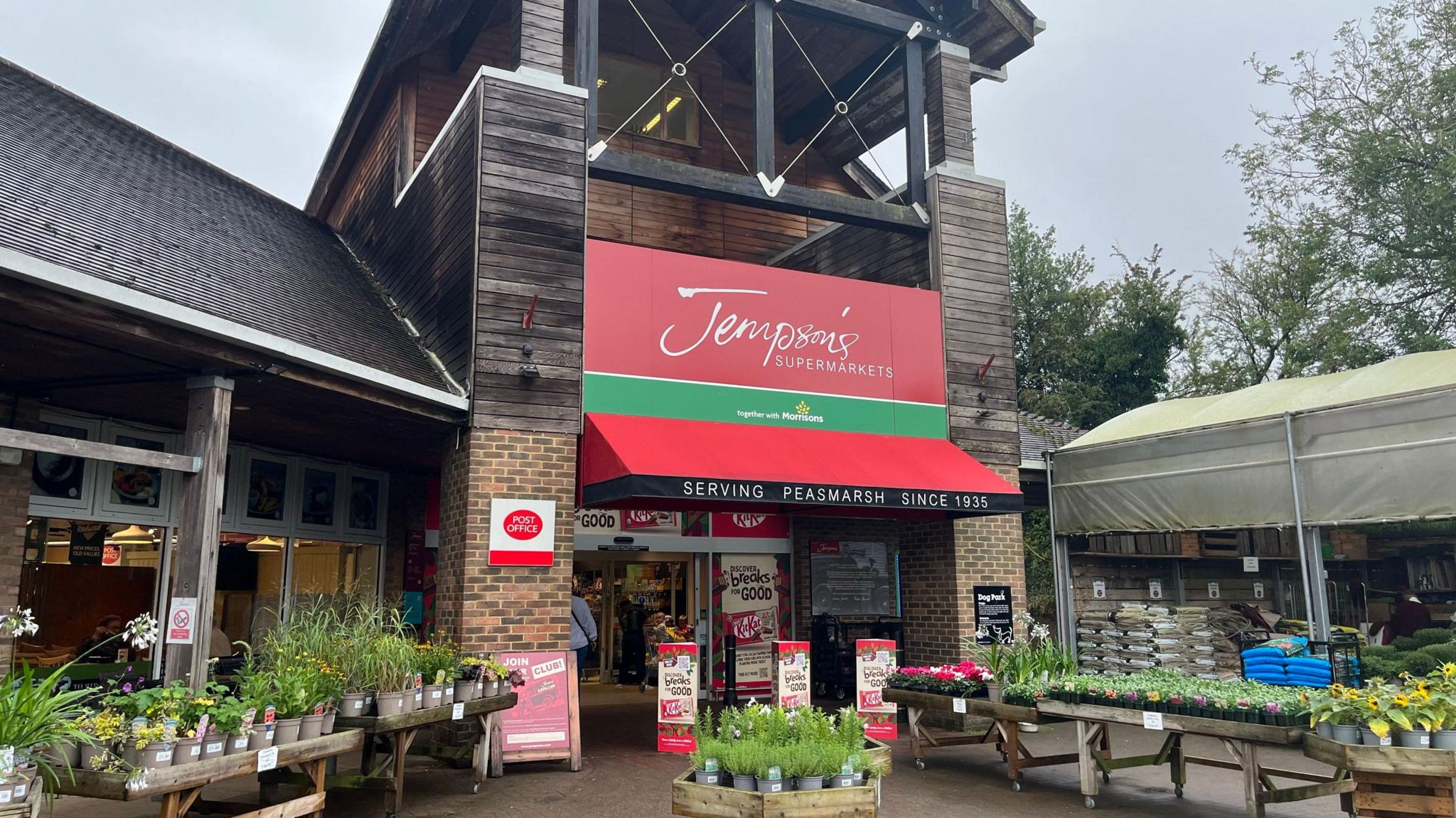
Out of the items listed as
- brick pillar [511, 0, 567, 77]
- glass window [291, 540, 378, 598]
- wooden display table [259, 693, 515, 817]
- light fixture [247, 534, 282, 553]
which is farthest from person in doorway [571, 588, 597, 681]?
brick pillar [511, 0, 567, 77]

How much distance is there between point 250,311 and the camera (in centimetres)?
705

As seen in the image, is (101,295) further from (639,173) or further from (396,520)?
(396,520)

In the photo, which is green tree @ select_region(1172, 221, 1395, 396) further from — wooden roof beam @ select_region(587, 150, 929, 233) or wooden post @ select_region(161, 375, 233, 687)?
wooden post @ select_region(161, 375, 233, 687)

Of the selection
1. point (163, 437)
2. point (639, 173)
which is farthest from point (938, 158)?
point (163, 437)

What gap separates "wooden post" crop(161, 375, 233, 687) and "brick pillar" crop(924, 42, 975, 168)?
8.22 meters

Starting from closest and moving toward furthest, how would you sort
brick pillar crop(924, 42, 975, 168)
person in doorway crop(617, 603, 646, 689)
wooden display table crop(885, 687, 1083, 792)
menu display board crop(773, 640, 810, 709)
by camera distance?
1. wooden display table crop(885, 687, 1083, 792)
2. menu display board crop(773, 640, 810, 709)
3. brick pillar crop(924, 42, 975, 168)
4. person in doorway crop(617, 603, 646, 689)

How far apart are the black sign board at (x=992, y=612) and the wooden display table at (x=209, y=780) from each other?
22.2 ft

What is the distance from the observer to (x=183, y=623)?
6227mm

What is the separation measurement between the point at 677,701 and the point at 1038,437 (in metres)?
9.37

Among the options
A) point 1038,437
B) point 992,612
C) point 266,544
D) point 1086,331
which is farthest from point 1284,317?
point 266,544

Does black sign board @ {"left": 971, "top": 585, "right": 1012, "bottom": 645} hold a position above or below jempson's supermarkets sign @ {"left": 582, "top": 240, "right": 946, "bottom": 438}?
below

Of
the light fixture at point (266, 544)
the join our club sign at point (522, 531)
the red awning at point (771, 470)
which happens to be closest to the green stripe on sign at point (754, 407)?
the red awning at point (771, 470)

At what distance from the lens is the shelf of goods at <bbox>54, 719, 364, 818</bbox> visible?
4.55 metres

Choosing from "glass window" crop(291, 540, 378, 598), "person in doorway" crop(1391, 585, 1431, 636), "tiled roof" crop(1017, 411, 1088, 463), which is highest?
"tiled roof" crop(1017, 411, 1088, 463)
